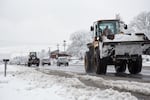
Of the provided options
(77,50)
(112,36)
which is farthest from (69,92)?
(77,50)

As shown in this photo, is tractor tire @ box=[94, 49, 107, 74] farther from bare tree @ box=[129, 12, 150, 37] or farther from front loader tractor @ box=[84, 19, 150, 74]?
bare tree @ box=[129, 12, 150, 37]

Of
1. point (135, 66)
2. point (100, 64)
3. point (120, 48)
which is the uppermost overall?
point (120, 48)

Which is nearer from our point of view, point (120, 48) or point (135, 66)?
point (120, 48)

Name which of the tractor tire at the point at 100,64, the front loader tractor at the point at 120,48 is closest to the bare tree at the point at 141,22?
the tractor tire at the point at 100,64

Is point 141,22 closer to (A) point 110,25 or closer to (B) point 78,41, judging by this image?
(B) point 78,41

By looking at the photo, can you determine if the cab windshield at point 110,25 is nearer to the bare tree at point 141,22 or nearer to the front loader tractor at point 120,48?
the front loader tractor at point 120,48

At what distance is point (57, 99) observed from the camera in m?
8.41

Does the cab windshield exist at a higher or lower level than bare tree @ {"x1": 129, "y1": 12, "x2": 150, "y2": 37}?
lower

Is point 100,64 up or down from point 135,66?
up

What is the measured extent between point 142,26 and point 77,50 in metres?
36.4

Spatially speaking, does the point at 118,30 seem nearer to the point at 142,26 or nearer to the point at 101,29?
the point at 101,29

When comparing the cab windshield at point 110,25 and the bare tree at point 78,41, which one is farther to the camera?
the bare tree at point 78,41

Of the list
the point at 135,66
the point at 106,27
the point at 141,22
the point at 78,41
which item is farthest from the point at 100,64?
the point at 78,41

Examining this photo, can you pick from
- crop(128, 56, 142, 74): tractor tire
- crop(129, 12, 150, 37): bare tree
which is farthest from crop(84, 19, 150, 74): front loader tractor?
crop(129, 12, 150, 37): bare tree
